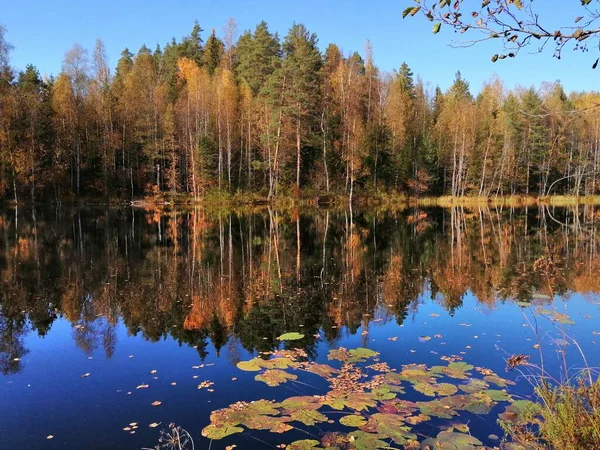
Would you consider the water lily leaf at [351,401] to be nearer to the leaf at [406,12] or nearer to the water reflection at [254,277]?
the water reflection at [254,277]

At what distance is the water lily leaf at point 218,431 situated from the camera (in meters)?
5.08

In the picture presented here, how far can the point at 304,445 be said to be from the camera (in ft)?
15.6

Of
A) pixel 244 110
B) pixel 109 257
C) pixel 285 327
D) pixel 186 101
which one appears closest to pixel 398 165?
pixel 244 110

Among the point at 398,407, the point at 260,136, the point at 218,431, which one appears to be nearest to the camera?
the point at 218,431

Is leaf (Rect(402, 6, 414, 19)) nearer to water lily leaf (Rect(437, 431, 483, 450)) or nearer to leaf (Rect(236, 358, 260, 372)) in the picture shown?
water lily leaf (Rect(437, 431, 483, 450))

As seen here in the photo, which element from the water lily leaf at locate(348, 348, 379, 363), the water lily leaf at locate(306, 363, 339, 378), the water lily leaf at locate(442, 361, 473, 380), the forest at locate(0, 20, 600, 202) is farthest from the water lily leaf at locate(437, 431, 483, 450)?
the forest at locate(0, 20, 600, 202)

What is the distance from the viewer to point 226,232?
2420 cm

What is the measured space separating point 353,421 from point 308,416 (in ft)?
1.77

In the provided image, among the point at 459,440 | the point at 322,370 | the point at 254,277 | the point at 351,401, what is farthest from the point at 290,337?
the point at 254,277

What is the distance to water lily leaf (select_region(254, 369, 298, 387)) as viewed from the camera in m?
6.51

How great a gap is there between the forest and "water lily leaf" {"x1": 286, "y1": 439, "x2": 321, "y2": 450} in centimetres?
3838

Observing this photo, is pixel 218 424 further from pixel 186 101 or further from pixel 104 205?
pixel 186 101

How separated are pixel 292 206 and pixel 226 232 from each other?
19929 millimetres

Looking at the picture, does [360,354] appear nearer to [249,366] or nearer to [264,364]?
[264,364]
